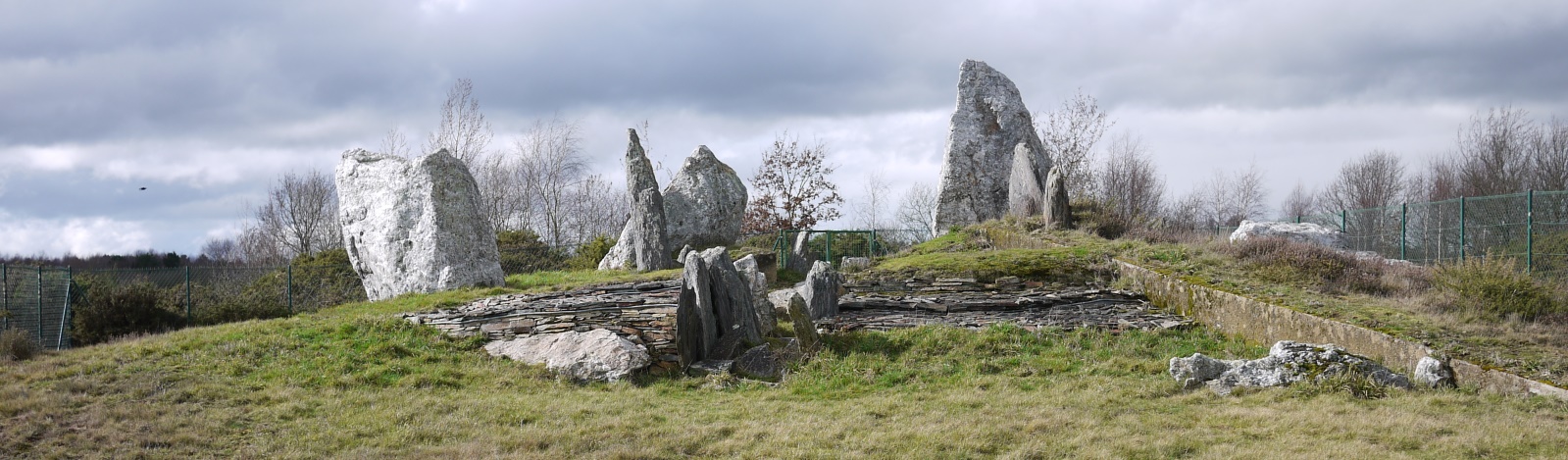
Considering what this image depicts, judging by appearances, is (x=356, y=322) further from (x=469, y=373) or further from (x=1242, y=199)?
(x=1242, y=199)

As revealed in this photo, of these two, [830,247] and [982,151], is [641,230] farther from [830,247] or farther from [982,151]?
[982,151]

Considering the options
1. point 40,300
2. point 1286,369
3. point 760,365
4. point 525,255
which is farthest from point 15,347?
point 525,255

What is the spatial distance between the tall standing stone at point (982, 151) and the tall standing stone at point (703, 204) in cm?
586

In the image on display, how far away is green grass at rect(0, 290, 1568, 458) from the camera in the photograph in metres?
6.57

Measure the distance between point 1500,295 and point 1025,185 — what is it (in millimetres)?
13701

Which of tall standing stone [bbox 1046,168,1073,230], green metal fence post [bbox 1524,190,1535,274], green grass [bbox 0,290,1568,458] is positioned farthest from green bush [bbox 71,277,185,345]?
green metal fence post [bbox 1524,190,1535,274]

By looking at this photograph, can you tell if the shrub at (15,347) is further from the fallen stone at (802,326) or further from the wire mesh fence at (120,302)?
the fallen stone at (802,326)

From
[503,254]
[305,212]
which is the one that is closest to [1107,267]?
[503,254]

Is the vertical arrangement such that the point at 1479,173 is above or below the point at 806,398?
above

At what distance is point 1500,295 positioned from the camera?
950cm

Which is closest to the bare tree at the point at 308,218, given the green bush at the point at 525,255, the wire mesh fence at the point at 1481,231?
the green bush at the point at 525,255

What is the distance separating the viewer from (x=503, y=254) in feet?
80.4

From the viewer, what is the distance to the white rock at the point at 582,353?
958 centimetres

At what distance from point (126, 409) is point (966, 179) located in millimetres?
21988
